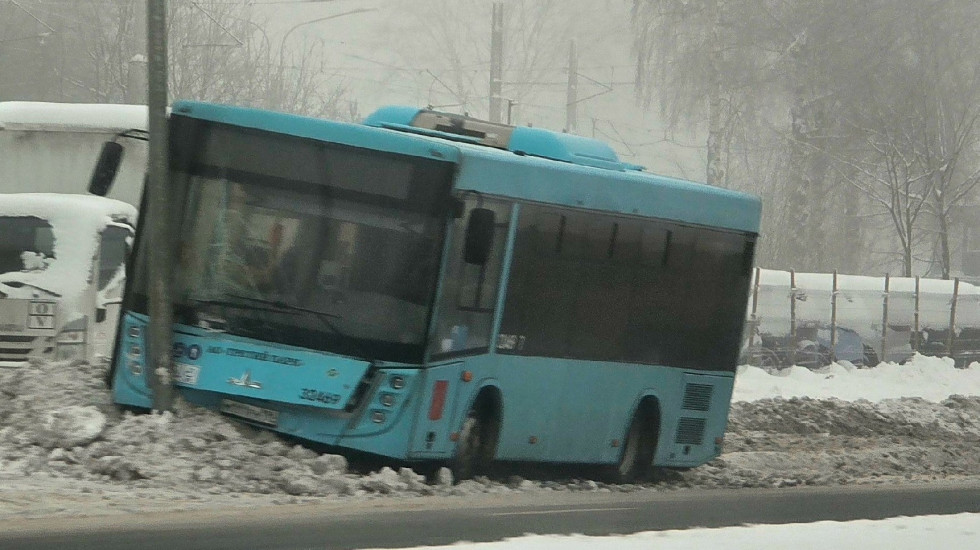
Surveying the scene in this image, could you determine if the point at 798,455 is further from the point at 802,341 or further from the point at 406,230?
the point at 802,341

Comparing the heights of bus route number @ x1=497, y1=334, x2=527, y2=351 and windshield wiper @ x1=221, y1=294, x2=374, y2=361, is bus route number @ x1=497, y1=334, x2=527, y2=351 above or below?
above

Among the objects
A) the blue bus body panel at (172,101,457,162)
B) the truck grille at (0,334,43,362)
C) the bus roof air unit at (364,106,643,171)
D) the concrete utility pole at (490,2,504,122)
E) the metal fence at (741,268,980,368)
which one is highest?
the concrete utility pole at (490,2,504,122)

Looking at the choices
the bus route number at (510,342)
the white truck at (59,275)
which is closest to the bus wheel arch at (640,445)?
the bus route number at (510,342)

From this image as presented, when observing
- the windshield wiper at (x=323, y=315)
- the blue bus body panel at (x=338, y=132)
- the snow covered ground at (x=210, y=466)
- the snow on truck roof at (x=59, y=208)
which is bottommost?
the snow covered ground at (x=210, y=466)

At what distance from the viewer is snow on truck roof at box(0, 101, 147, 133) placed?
75.3 feet

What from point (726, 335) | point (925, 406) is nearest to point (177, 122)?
point (726, 335)

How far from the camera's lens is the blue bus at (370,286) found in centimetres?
1191

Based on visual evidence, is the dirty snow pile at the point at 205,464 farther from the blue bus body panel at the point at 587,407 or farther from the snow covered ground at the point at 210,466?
the blue bus body panel at the point at 587,407

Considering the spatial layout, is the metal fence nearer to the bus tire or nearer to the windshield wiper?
the bus tire

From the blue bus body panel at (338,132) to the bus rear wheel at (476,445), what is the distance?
2.00 meters

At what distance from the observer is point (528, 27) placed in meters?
102

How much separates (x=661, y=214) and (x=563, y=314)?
164 cm

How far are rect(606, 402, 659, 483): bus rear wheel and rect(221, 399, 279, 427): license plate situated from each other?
13.1 feet

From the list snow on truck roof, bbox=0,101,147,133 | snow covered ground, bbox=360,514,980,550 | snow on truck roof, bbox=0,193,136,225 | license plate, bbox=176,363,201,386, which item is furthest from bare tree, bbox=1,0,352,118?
snow covered ground, bbox=360,514,980,550
